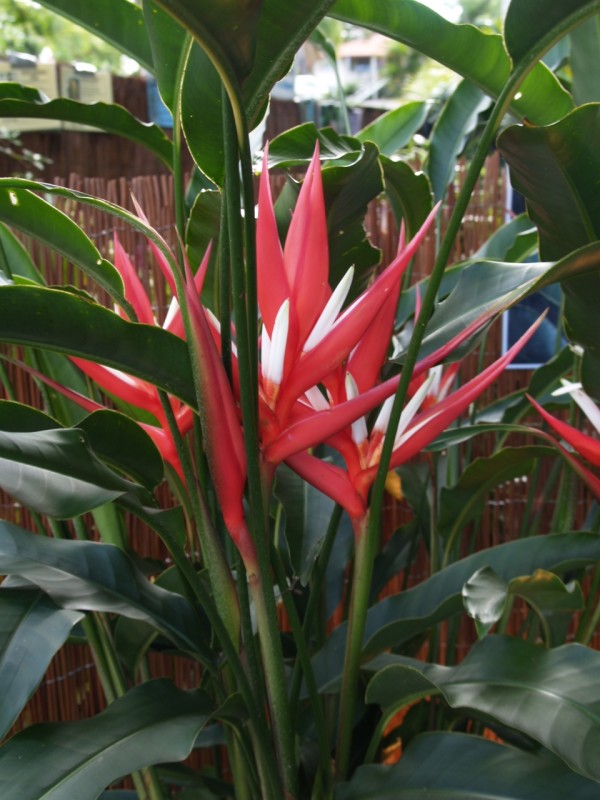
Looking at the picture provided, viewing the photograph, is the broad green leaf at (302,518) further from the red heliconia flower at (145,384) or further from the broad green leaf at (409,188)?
the broad green leaf at (409,188)

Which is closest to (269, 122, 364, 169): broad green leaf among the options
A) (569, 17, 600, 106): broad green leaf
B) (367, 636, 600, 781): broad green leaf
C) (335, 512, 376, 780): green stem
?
(569, 17, 600, 106): broad green leaf

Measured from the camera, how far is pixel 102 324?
549 millimetres

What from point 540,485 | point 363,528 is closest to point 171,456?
point 363,528

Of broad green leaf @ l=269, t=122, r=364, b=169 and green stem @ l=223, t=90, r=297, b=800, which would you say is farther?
broad green leaf @ l=269, t=122, r=364, b=169

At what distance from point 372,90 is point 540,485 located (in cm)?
1218

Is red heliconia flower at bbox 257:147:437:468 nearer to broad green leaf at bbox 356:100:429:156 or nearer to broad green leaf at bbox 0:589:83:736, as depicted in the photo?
broad green leaf at bbox 0:589:83:736

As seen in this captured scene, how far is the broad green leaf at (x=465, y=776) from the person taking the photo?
606mm

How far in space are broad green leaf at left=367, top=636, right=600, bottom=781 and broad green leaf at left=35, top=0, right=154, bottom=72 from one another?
58 cm

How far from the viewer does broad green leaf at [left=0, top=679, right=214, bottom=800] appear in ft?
1.85

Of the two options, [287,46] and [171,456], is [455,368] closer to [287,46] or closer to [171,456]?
[171,456]

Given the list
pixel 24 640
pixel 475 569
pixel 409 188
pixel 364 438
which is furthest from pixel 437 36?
pixel 24 640

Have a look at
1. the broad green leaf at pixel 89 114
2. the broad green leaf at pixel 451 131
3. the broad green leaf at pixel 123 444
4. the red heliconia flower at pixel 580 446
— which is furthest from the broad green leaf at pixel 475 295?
the broad green leaf at pixel 451 131

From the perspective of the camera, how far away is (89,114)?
0.77 m

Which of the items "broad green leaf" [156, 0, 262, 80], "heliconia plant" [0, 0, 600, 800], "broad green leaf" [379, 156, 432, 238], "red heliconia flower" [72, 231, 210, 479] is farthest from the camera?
"broad green leaf" [379, 156, 432, 238]
